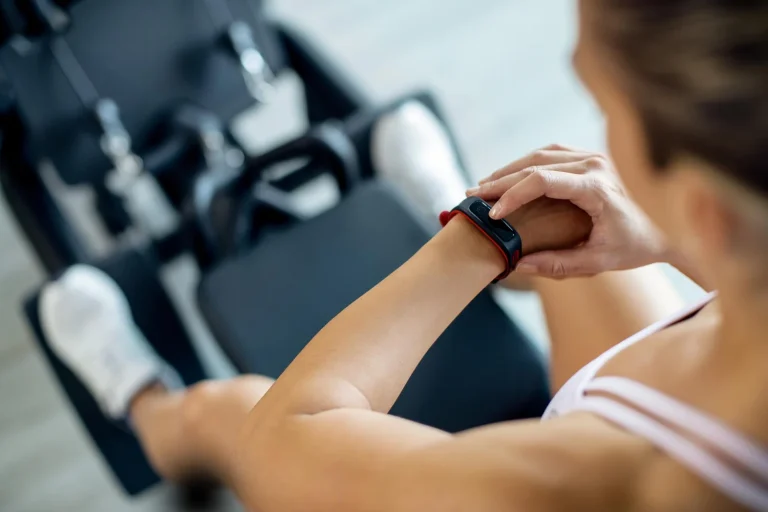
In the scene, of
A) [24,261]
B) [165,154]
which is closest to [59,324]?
[165,154]

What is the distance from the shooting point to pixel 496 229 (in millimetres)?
673

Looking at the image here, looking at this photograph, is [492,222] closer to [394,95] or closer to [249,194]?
[249,194]

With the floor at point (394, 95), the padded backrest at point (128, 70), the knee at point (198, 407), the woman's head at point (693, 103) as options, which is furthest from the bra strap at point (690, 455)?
the padded backrest at point (128, 70)

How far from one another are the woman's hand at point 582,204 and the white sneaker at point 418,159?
369 millimetres

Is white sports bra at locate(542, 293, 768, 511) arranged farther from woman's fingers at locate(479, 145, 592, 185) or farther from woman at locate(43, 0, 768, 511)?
woman's fingers at locate(479, 145, 592, 185)

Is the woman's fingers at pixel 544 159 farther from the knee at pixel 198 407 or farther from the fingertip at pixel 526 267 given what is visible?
the knee at pixel 198 407

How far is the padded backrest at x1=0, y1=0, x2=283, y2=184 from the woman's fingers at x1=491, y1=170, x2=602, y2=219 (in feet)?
2.28

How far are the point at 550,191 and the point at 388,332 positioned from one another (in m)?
0.20

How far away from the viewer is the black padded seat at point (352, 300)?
0.87 m

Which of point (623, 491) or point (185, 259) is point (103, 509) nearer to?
point (185, 259)

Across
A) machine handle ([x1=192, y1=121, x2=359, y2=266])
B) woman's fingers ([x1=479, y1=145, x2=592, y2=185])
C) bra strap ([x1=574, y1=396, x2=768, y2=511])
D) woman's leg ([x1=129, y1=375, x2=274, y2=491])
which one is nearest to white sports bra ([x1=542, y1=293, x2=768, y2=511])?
bra strap ([x1=574, y1=396, x2=768, y2=511])

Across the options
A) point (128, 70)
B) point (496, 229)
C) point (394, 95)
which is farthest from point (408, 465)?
point (394, 95)

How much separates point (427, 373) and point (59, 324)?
1.77 ft

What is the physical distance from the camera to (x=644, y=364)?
569mm
